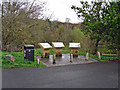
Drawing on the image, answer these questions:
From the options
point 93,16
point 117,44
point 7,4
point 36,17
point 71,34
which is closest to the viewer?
point 117,44

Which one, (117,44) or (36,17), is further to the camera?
(36,17)

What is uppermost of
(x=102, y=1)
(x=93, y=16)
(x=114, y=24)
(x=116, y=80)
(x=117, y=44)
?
(x=102, y=1)

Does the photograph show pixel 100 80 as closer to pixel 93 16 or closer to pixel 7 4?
pixel 93 16

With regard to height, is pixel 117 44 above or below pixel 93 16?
below

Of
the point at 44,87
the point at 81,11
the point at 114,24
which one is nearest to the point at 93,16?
the point at 81,11

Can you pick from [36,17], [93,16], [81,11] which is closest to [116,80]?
[93,16]

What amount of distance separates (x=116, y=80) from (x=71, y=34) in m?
18.9

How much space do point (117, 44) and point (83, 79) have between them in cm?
568

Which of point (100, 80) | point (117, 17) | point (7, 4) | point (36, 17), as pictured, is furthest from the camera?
point (36, 17)

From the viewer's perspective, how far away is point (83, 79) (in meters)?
6.64

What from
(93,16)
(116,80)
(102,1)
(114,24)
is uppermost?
(102,1)

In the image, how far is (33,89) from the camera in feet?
17.3

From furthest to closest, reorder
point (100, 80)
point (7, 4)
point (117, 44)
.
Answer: point (7, 4), point (117, 44), point (100, 80)

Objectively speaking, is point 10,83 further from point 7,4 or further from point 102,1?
point 7,4
